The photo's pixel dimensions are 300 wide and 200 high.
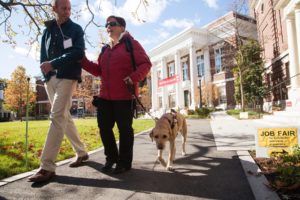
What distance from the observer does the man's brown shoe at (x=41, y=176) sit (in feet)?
10.8

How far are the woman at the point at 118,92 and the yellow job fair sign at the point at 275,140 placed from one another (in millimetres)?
2151

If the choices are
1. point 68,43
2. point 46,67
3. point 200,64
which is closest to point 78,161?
point 46,67

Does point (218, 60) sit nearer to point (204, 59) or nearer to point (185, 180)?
point (204, 59)

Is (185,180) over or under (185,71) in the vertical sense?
under

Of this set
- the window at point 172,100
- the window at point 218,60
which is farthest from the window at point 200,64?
the window at point 172,100

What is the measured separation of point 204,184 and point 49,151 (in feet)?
6.74

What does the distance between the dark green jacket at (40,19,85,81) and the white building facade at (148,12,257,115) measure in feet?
86.7

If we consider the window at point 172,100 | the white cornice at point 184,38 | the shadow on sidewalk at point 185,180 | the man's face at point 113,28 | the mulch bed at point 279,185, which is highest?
the white cornice at point 184,38

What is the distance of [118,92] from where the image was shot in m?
3.83

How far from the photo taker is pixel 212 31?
34.8m

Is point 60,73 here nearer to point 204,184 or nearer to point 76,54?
point 76,54

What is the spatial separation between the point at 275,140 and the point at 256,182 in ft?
4.67

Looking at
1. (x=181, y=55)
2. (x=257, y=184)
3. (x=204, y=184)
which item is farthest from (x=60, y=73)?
(x=181, y=55)

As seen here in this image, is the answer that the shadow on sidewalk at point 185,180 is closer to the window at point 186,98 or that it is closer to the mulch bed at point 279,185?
the mulch bed at point 279,185
